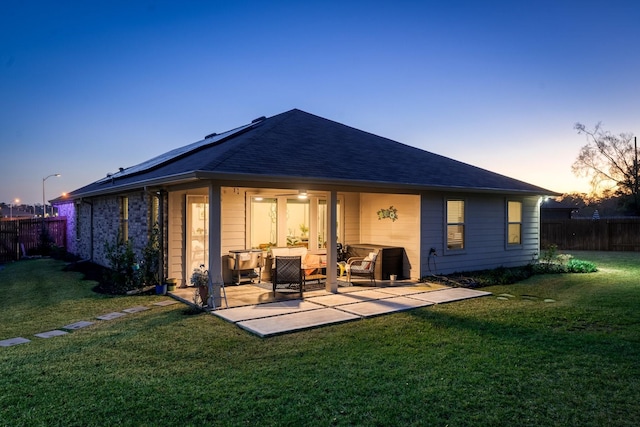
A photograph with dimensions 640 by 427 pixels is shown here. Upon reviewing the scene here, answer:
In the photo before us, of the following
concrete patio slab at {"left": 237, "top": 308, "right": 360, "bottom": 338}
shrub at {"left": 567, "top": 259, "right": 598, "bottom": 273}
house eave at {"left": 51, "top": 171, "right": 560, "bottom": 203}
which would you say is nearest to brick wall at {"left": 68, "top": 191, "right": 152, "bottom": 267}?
house eave at {"left": 51, "top": 171, "right": 560, "bottom": 203}

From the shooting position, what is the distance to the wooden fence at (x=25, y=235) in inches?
650

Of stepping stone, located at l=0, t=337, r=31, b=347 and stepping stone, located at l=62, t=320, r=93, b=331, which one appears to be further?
stepping stone, located at l=62, t=320, r=93, b=331

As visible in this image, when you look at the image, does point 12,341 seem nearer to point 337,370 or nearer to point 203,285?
point 203,285

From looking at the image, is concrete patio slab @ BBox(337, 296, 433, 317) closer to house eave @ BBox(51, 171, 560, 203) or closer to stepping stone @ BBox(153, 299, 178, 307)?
house eave @ BBox(51, 171, 560, 203)

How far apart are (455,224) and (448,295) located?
10.9 ft

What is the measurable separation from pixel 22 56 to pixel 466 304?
1575cm

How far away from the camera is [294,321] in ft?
21.9

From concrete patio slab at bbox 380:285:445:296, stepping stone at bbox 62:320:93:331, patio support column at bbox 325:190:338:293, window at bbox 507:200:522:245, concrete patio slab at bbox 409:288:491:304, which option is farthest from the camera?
window at bbox 507:200:522:245

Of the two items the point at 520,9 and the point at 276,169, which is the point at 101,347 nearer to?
the point at 276,169

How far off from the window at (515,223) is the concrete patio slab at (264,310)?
852cm

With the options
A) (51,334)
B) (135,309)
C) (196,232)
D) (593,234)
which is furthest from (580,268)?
(51,334)

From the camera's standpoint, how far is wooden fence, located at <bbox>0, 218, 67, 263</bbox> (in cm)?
1650

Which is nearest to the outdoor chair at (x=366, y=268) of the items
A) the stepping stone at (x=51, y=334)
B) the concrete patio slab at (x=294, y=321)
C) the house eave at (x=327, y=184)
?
the house eave at (x=327, y=184)

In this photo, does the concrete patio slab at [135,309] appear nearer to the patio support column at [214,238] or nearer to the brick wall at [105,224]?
the patio support column at [214,238]
